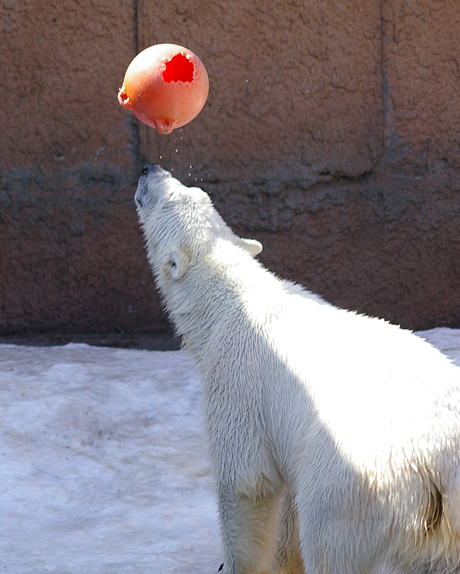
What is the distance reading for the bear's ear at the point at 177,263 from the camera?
280cm

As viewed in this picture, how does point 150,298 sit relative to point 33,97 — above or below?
below

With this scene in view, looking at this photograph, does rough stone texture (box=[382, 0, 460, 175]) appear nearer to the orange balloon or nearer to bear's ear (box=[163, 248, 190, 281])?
the orange balloon

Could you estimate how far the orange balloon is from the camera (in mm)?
3016

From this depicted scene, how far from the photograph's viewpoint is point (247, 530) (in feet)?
8.19

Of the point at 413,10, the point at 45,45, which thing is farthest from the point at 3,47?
the point at 413,10

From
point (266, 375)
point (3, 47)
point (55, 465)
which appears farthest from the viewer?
point (3, 47)

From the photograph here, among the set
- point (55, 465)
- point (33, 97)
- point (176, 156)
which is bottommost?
point (55, 465)

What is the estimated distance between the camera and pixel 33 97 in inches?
191

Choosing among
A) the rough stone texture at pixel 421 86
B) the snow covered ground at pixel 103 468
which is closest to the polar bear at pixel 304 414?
the snow covered ground at pixel 103 468

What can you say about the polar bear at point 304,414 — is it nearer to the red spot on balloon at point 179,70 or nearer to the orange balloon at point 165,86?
the orange balloon at point 165,86

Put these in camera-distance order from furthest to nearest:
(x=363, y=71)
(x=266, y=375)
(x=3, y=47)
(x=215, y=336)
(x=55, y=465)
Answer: (x=363, y=71) < (x=3, y=47) < (x=55, y=465) < (x=215, y=336) < (x=266, y=375)

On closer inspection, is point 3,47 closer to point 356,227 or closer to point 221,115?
point 221,115

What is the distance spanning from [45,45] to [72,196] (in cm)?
91

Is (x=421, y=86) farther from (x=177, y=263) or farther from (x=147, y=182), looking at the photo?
(x=177, y=263)
